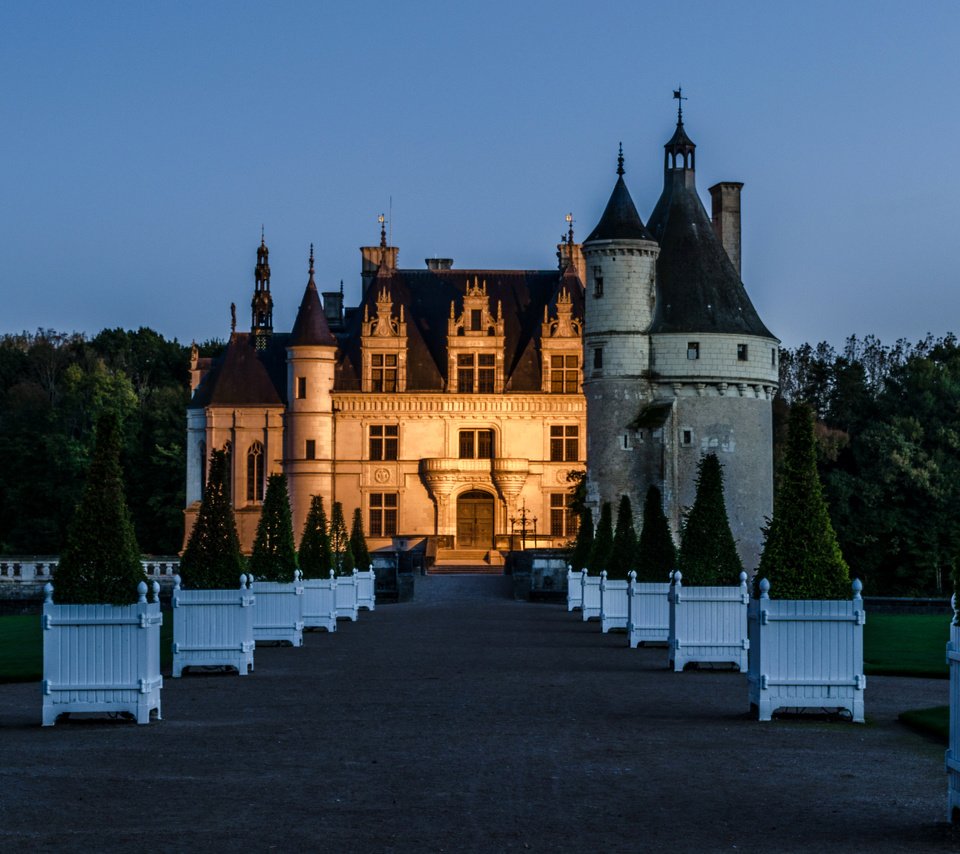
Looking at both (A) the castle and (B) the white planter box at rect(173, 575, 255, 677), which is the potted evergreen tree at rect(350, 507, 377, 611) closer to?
(A) the castle

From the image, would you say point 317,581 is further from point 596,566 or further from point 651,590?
point 596,566

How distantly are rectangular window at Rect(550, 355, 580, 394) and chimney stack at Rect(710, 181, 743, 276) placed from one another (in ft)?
25.9

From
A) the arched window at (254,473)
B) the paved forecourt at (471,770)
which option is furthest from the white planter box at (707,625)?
the arched window at (254,473)

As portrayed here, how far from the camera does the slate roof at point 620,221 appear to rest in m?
56.2

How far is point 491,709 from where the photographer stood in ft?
51.8

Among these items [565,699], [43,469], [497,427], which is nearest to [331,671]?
[565,699]

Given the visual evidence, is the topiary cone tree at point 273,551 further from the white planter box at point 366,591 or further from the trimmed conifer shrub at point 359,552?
the trimmed conifer shrub at point 359,552

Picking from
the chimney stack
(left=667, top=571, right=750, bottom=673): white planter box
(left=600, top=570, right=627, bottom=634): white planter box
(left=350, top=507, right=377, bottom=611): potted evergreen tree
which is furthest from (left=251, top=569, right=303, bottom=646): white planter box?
the chimney stack

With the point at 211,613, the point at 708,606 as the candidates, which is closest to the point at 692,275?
the point at 708,606

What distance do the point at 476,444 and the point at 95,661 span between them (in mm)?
52945

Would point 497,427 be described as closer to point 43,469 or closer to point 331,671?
point 43,469

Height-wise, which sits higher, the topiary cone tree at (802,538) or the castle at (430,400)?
the castle at (430,400)

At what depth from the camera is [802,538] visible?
16188 millimetres

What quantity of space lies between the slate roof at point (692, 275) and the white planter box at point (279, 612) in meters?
31.2
